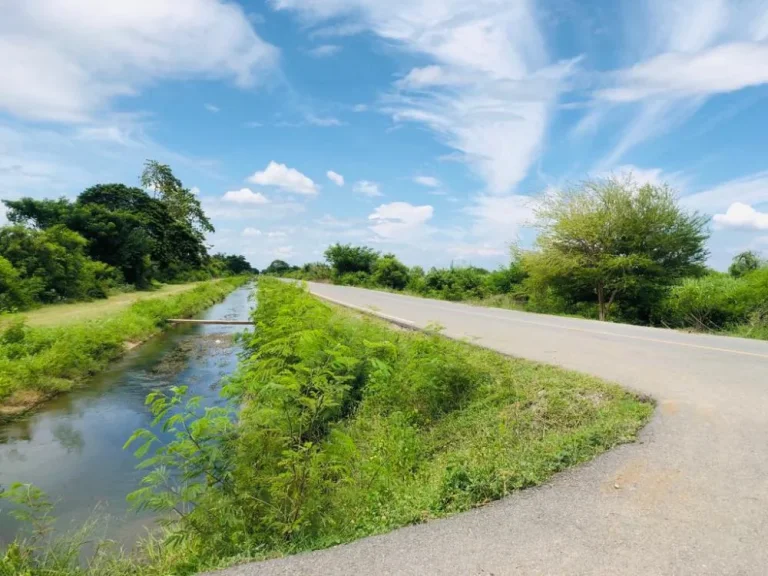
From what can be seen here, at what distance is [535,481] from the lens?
412 cm

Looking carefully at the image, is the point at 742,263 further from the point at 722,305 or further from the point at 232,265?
the point at 232,265

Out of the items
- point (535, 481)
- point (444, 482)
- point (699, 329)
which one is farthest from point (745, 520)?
point (699, 329)

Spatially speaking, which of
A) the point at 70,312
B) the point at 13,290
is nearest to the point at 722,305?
the point at 70,312

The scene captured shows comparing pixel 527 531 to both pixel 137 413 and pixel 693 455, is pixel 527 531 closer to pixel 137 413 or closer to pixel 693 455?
pixel 693 455

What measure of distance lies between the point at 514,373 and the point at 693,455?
3.28m

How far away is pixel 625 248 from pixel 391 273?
25.6 meters

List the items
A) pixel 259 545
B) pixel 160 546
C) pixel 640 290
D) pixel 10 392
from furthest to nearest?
pixel 640 290, pixel 10 392, pixel 160 546, pixel 259 545

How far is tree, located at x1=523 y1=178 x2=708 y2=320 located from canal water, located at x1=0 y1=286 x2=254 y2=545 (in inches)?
552

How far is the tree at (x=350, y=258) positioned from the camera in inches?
2100

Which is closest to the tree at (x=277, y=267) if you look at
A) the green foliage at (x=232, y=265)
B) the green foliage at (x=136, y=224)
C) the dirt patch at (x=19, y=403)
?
the green foliage at (x=232, y=265)

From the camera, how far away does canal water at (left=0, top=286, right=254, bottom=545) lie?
6.55m

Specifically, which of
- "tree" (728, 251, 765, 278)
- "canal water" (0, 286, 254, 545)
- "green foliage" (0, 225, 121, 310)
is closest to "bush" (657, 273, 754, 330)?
"tree" (728, 251, 765, 278)

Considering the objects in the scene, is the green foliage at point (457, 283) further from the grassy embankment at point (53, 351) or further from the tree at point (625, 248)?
the grassy embankment at point (53, 351)

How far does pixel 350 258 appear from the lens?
177ft
